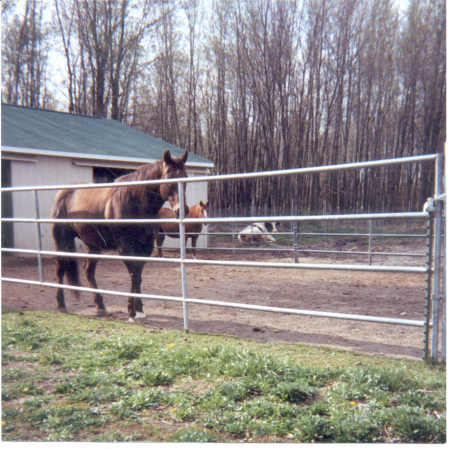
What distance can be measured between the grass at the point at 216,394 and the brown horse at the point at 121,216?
1293 millimetres

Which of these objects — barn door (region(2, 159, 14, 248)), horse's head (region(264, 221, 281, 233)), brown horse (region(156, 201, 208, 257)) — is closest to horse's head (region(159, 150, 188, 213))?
brown horse (region(156, 201, 208, 257))

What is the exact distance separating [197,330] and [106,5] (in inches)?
265

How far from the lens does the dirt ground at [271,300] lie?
332 cm

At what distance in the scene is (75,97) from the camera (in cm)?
1110

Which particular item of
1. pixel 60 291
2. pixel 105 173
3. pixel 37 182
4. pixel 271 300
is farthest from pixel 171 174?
pixel 105 173

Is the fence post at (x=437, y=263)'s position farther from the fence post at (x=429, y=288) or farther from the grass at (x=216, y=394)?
the grass at (x=216, y=394)

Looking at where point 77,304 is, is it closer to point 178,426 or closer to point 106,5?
point 178,426

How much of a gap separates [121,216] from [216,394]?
8.24 feet

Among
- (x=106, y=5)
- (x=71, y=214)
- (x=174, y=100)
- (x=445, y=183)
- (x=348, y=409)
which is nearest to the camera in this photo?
(x=348, y=409)

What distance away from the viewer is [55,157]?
29.0 feet

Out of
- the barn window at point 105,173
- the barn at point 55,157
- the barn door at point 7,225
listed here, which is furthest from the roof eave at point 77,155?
the barn door at point 7,225

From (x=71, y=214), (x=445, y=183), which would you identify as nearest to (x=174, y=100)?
(x=71, y=214)

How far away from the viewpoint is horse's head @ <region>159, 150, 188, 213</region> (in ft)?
12.8

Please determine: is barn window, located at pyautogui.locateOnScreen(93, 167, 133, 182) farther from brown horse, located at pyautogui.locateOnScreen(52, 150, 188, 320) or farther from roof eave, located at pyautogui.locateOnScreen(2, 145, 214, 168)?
brown horse, located at pyautogui.locateOnScreen(52, 150, 188, 320)
